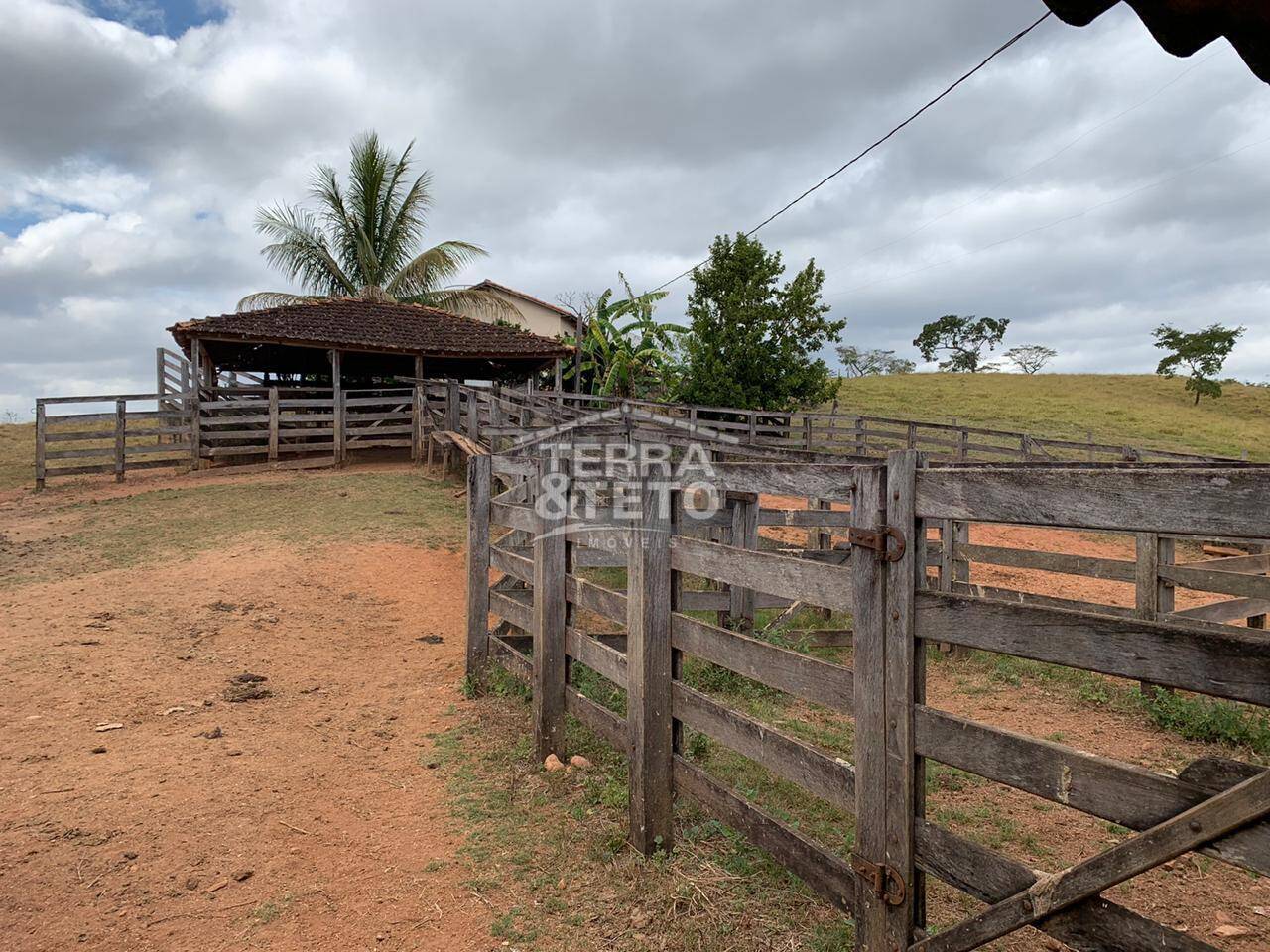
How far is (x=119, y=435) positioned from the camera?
51.5ft

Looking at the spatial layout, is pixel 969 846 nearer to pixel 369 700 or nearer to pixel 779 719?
pixel 779 719

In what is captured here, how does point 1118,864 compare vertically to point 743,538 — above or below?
below

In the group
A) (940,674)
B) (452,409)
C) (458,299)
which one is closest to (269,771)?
(940,674)

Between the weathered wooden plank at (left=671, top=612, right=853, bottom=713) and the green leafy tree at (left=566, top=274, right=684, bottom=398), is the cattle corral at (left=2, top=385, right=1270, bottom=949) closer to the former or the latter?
the weathered wooden plank at (left=671, top=612, right=853, bottom=713)

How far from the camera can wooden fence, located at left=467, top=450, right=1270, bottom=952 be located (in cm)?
175

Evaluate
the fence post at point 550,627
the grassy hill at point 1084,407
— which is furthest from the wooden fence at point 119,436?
the grassy hill at point 1084,407

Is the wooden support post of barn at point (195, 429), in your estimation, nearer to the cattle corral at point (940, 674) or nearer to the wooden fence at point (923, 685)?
the cattle corral at point (940, 674)

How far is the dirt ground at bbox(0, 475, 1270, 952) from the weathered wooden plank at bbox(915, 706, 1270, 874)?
1.45 meters

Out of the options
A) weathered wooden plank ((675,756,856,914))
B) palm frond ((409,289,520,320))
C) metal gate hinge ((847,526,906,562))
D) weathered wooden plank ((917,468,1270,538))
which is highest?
palm frond ((409,289,520,320))

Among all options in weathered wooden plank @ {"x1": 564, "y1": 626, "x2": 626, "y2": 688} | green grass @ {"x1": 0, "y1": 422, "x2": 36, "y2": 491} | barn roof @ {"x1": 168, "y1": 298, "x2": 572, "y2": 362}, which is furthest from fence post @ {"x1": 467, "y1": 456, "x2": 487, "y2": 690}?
green grass @ {"x1": 0, "y1": 422, "x2": 36, "y2": 491}

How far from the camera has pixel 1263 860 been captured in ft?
5.33

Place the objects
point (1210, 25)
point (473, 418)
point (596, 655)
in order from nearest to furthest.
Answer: point (1210, 25)
point (596, 655)
point (473, 418)

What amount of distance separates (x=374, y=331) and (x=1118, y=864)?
2048 cm

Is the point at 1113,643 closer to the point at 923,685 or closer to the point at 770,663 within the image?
the point at 923,685
